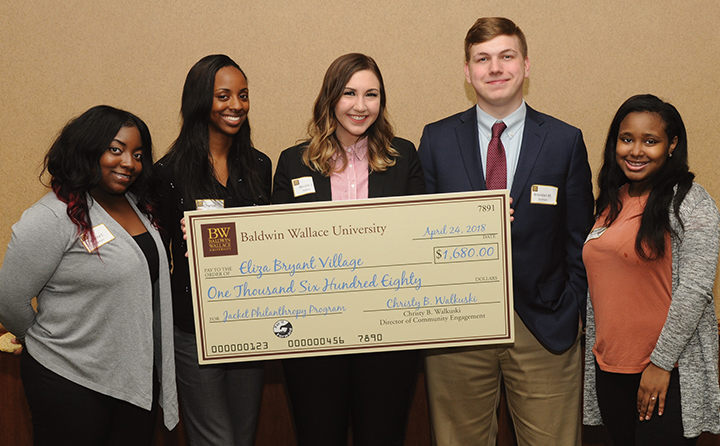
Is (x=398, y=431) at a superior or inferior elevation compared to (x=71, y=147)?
inferior

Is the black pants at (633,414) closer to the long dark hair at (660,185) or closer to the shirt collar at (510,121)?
the long dark hair at (660,185)

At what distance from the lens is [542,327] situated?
2.09 metres

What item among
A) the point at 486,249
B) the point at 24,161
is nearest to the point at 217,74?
the point at 486,249

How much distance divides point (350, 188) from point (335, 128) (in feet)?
0.84

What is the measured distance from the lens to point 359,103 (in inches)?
80.5

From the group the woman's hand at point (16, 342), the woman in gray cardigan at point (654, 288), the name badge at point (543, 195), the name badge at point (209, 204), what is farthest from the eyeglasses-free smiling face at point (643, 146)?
the woman's hand at point (16, 342)

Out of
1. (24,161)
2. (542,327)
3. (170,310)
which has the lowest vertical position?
(542,327)

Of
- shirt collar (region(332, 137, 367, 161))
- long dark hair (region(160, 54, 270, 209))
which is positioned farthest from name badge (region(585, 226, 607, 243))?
long dark hair (region(160, 54, 270, 209))

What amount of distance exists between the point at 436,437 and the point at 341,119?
1403mm

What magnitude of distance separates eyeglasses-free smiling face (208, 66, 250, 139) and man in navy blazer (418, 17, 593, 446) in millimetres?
792

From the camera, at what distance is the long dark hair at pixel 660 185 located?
5.90 ft

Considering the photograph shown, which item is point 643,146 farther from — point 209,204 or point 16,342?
point 16,342

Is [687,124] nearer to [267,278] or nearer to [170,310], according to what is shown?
[267,278]

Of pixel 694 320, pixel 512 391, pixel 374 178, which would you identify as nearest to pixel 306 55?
pixel 374 178
